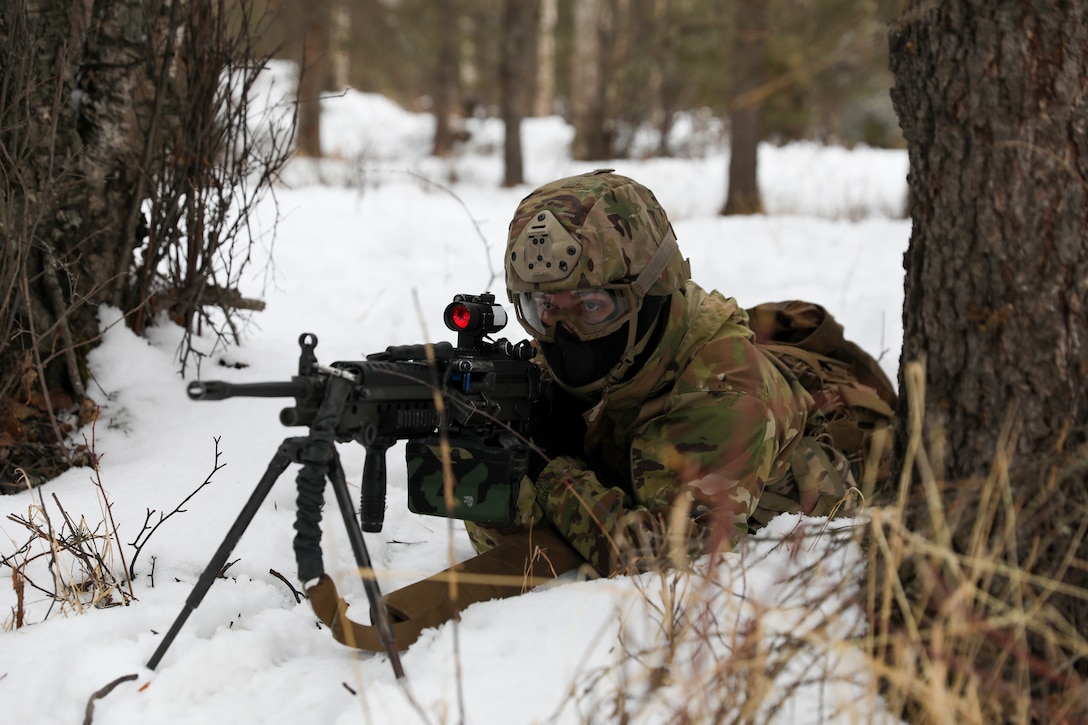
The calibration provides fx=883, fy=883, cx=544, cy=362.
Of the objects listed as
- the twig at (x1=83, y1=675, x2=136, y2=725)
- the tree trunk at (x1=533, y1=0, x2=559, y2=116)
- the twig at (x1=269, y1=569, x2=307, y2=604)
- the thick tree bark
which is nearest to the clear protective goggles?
the thick tree bark

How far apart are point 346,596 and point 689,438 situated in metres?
1.06

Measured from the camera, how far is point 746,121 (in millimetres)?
8461

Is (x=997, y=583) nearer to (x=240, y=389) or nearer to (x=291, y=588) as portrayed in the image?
(x=240, y=389)

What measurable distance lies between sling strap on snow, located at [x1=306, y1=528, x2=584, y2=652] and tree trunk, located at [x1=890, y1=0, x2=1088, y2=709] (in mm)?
1038

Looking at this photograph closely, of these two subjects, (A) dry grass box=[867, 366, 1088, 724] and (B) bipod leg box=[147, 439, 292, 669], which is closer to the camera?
(A) dry grass box=[867, 366, 1088, 724]

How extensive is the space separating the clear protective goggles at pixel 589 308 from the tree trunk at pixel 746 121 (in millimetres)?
6008

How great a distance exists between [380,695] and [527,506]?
92 centimetres

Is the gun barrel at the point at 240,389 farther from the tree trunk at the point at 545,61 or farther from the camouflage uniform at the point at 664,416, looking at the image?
the tree trunk at the point at 545,61

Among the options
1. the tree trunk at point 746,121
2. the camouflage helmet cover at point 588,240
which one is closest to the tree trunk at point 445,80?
the tree trunk at point 746,121

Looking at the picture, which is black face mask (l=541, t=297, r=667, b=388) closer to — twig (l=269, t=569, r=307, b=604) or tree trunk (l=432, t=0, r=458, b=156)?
twig (l=269, t=569, r=307, b=604)

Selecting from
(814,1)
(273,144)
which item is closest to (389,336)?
(273,144)

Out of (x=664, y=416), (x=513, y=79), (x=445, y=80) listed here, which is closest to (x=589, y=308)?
(x=664, y=416)

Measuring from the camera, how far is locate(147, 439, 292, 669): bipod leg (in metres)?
1.84

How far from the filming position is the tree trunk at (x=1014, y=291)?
162 cm
